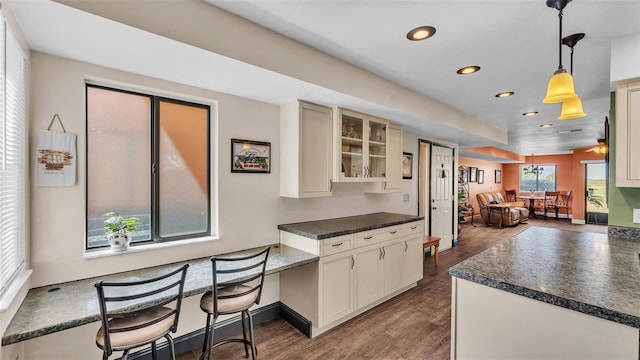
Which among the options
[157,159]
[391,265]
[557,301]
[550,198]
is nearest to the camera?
[557,301]

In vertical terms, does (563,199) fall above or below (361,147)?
below

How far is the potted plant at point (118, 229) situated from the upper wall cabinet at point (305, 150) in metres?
1.39

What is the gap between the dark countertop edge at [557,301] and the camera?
42.4 inches

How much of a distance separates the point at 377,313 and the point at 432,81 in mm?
2604

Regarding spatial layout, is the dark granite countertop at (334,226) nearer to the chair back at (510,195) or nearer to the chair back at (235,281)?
the chair back at (235,281)

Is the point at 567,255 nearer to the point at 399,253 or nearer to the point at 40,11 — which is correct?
the point at 399,253

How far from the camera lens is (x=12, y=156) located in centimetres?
147

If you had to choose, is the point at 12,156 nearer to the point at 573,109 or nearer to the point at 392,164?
the point at 573,109

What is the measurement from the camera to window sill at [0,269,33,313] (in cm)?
130

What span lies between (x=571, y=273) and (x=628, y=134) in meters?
1.23

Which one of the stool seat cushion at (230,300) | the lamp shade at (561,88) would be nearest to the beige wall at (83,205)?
the stool seat cushion at (230,300)

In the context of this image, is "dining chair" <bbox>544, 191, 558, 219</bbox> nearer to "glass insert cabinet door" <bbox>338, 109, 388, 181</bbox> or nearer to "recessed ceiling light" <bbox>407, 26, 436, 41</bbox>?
"glass insert cabinet door" <bbox>338, 109, 388, 181</bbox>

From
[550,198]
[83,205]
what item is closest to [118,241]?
[83,205]

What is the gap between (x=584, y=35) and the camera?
1.96 m
